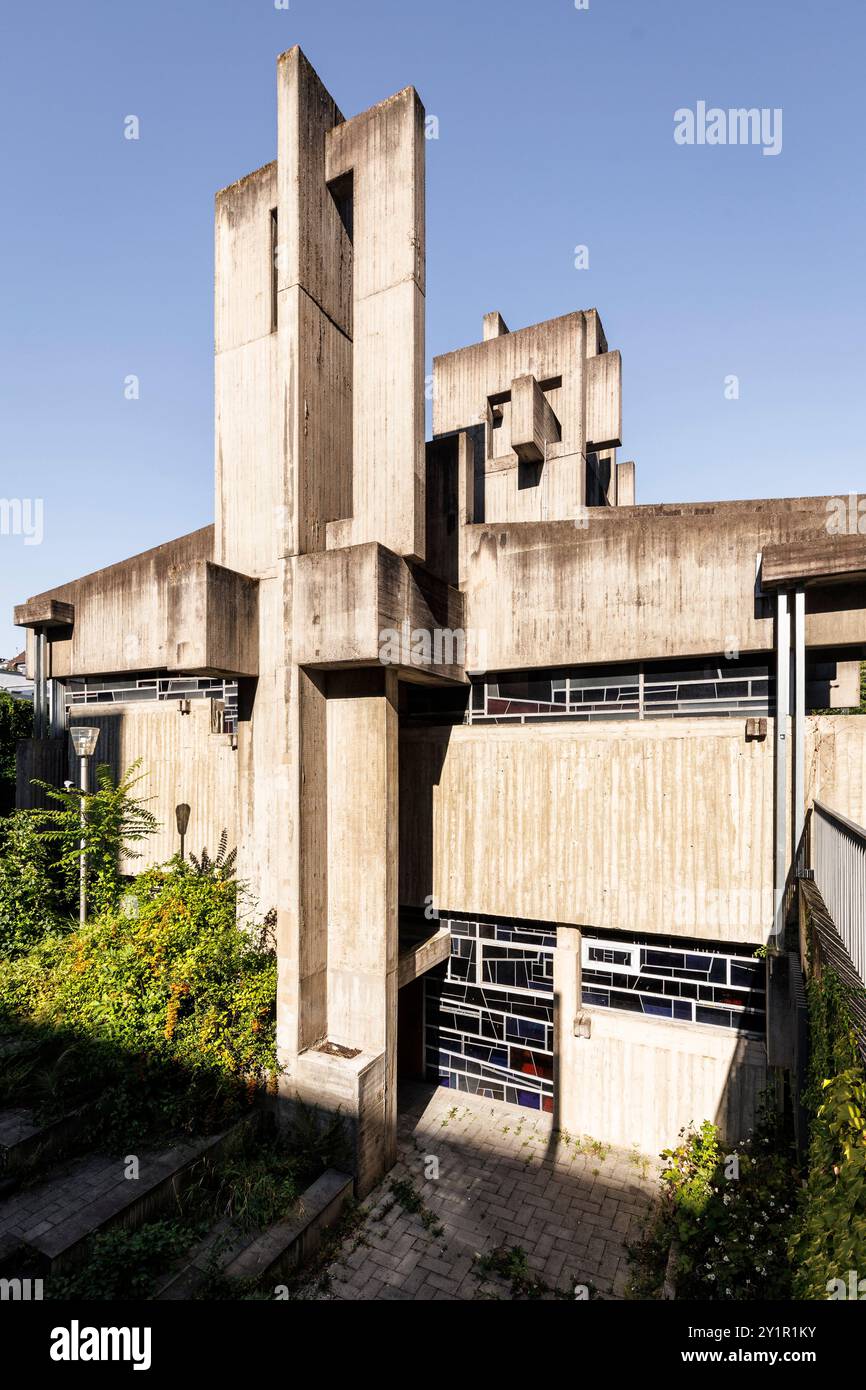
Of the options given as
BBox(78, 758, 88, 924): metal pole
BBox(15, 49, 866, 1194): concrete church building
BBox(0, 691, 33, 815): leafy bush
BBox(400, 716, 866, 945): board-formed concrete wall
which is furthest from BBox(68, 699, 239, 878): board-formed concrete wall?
BBox(0, 691, 33, 815): leafy bush

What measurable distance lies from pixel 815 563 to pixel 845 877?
4798 millimetres

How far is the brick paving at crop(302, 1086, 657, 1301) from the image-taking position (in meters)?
6.89

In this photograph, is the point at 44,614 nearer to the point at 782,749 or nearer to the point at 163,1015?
the point at 163,1015

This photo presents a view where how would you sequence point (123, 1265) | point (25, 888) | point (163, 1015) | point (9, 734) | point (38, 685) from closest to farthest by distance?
1. point (123, 1265)
2. point (163, 1015)
3. point (25, 888)
4. point (38, 685)
5. point (9, 734)

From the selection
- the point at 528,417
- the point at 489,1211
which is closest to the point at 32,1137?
the point at 489,1211

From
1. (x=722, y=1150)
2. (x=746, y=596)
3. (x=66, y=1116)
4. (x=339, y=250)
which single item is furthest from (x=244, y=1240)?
(x=339, y=250)

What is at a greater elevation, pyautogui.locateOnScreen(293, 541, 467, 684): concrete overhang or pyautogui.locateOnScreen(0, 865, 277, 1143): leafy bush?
pyautogui.locateOnScreen(293, 541, 467, 684): concrete overhang

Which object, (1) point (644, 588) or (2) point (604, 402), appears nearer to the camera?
(1) point (644, 588)

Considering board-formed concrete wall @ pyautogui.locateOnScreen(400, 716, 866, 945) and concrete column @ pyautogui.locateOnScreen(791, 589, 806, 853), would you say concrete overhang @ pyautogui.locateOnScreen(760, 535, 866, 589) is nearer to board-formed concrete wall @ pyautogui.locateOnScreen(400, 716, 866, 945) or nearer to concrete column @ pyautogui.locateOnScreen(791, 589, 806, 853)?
concrete column @ pyautogui.locateOnScreen(791, 589, 806, 853)

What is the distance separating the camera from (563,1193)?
8344mm

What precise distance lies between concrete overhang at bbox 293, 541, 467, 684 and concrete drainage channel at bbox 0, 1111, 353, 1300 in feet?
20.6

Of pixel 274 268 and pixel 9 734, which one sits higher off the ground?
pixel 274 268

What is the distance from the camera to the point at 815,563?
7.74m
